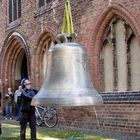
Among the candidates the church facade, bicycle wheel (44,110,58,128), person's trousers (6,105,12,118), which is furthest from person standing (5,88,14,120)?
bicycle wheel (44,110,58,128)

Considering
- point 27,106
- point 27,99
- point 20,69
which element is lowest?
point 27,106

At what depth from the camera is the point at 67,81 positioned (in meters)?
4.73

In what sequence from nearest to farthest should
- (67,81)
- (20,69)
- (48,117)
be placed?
(67,81)
(48,117)
(20,69)

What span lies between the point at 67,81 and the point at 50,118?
415 inches

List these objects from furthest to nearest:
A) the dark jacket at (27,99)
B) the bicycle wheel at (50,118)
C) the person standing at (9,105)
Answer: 1. the person standing at (9,105)
2. the bicycle wheel at (50,118)
3. the dark jacket at (27,99)

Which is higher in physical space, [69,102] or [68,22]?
[68,22]

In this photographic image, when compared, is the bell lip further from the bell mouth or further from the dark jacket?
the dark jacket

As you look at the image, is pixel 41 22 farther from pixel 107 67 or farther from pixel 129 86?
pixel 129 86

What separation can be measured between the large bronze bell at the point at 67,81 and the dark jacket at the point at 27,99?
4.48 metres

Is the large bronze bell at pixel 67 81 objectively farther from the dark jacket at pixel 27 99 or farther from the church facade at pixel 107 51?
the church facade at pixel 107 51

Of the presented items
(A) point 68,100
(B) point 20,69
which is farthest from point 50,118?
(A) point 68,100

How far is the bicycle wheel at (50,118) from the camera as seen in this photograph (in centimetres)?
1496

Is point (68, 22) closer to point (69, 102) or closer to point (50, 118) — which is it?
point (69, 102)

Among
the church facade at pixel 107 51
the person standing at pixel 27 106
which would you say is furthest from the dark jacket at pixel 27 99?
the church facade at pixel 107 51
